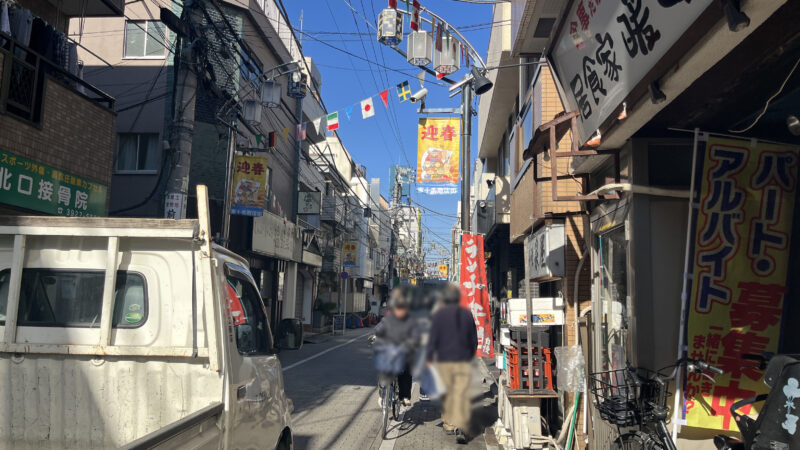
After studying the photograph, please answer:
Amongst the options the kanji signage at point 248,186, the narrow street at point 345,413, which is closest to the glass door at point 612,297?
the narrow street at point 345,413

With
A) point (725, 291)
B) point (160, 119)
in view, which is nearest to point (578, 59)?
point (725, 291)

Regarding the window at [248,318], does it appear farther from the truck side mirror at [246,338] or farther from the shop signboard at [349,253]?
the shop signboard at [349,253]

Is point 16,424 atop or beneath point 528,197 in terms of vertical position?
beneath

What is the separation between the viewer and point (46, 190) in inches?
379

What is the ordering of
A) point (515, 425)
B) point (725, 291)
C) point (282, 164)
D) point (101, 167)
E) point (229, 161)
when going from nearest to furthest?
1. point (725, 291)
2. point (515, 425)
3. point (101, 167)
4. point (229, 161)
5. point (282, 164)

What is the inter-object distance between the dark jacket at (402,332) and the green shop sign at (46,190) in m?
9.95

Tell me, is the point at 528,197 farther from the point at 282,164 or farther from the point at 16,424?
the point at 282,164

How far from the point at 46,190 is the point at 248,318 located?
22.3 feet

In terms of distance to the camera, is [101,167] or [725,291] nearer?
[725,291]

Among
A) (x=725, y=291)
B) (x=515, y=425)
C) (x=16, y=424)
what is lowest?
(x=515, y=425)

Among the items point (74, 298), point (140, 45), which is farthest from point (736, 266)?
point (140, 45)

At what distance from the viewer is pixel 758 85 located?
4156 millimetres

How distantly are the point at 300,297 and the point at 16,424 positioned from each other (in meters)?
24.8

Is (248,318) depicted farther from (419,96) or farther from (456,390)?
(456,390)
